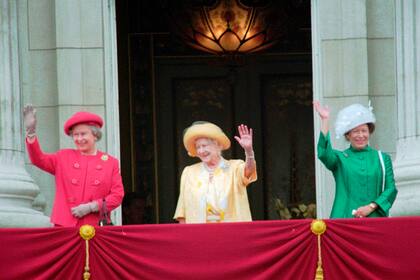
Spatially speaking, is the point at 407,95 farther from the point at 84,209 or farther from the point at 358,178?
the point at 84,209

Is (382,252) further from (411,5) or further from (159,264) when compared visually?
(411,5)

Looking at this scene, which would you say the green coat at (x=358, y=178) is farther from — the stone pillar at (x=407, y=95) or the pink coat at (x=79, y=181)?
the pink coat at (x=79, y=181)

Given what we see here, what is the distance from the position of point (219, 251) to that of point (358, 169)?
61.1 inches

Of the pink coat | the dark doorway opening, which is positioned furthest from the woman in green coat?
the dark doorway opening

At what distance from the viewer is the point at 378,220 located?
606 inches

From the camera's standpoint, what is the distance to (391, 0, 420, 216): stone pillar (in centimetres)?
1789

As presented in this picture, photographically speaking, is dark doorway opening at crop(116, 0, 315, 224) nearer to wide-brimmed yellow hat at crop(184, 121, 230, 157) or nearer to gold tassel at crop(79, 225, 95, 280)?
wide-brimmed yellow hat at crop(184, 121, 230, 157)

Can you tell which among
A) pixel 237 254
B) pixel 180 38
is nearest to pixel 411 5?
pixel 237 254

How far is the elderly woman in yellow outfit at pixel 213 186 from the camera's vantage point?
1634cm

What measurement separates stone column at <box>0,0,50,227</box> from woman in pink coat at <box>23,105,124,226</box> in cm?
144

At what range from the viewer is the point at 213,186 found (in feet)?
53.7

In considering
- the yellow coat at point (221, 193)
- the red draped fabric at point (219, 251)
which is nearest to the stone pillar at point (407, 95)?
the yellow coat at point (221, 193)

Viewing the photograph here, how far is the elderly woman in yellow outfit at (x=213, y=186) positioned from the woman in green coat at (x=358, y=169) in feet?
2.42

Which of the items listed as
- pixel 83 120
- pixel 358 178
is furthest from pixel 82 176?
pixel 358 178
